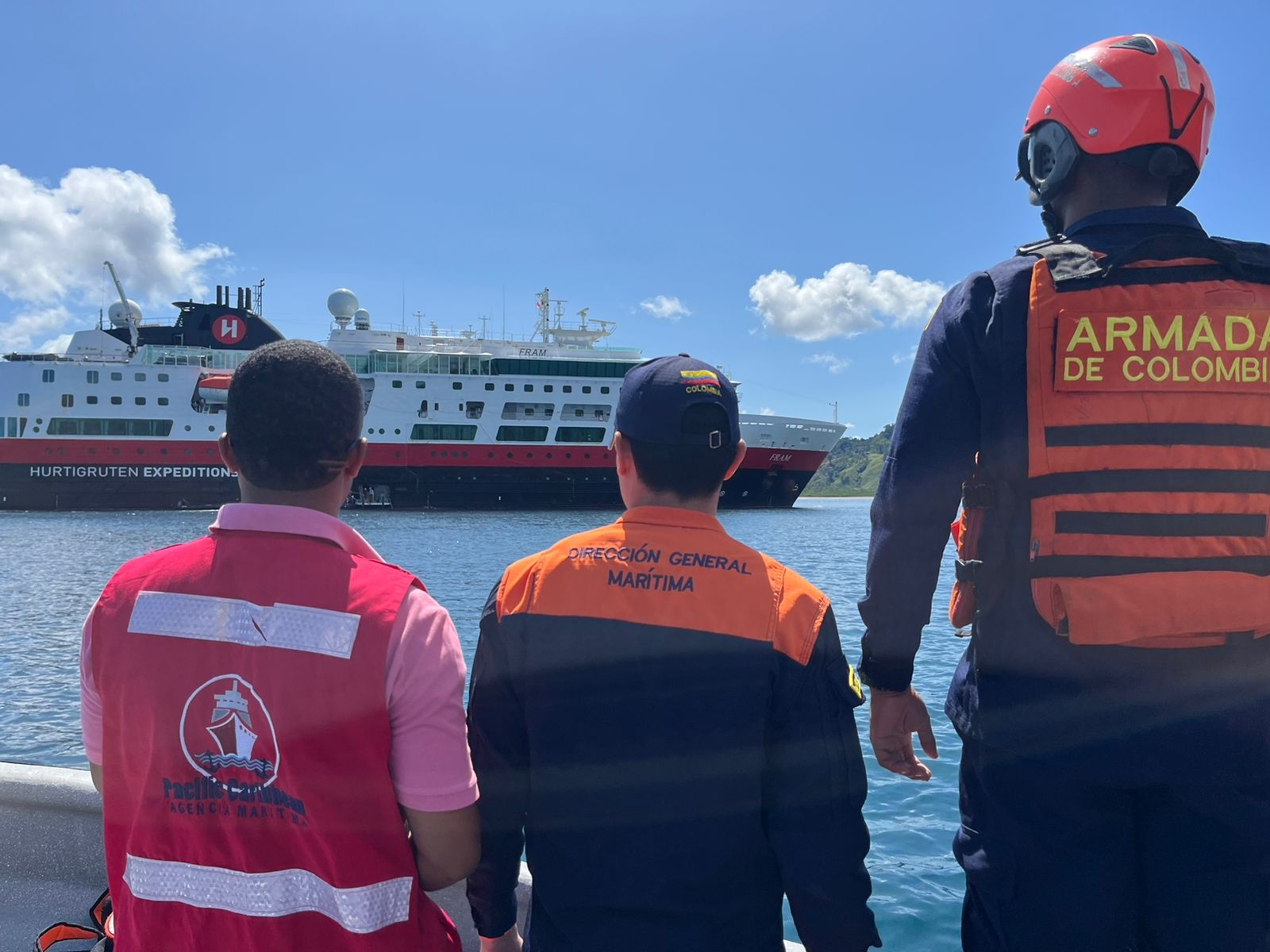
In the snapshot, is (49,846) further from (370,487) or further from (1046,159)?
(370,487)

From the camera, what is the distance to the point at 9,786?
8.18 ft

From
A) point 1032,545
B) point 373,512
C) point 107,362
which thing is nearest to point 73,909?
point 1032,545

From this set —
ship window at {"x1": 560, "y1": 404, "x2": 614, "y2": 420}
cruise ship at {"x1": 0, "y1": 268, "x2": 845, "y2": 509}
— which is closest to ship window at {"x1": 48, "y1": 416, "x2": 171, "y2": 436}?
cruise ship at {"x1": 0, "y1": 268, "x2": 845, "y2": 509}

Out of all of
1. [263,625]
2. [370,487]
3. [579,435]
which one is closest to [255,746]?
[263,625]

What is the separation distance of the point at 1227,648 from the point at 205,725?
61.1 inches

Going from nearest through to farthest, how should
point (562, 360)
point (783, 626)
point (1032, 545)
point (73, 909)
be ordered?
1. point (783, 626)
2. point (1032, 545)
3. point (73, 909)
4. point (562, 360)

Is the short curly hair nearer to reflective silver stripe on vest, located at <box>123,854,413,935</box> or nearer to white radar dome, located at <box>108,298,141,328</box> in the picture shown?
reflective silver stripe on vest, located at <box>123,854,413,935</box>

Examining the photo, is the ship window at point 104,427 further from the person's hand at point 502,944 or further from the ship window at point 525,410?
the person's hand at point 502,944

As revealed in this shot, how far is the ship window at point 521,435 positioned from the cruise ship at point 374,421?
6 centimetres

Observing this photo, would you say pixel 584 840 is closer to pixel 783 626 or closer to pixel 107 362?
pixel 783 626

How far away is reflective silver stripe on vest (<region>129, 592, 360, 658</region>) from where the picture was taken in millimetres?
1132

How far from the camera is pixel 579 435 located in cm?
3562

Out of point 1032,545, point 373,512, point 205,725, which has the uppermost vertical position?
point 1032,545

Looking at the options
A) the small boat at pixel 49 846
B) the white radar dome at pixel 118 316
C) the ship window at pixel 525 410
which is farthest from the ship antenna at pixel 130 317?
the small boat at pixel 49 846
